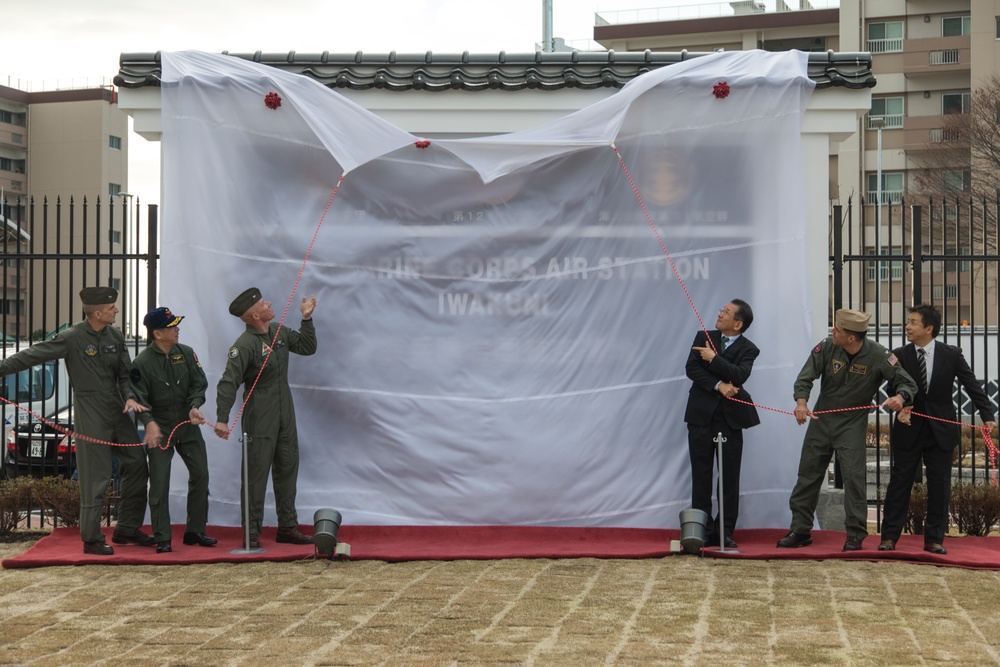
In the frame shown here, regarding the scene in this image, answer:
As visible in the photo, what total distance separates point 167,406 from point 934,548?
4.83 meters

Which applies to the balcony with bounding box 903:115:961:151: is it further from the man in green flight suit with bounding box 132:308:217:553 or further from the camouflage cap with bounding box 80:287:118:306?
the camouflage cap with bounding box 80:287:118:306

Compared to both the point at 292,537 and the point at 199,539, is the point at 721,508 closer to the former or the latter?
the point at 292,537

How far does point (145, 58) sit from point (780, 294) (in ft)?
14.9

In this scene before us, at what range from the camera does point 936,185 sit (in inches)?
1315

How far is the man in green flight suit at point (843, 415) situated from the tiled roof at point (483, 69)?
1.84 m

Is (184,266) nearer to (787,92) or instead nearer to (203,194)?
(203,194)

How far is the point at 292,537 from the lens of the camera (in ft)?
25.7

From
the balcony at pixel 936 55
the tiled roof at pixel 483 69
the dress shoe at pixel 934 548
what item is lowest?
the dress shoe at pixel 934 548

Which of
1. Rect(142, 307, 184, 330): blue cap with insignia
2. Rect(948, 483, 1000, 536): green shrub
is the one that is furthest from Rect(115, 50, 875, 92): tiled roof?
Rect(948, 483, 1000, 536): green shrub

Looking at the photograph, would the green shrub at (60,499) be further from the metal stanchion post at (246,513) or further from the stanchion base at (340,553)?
the stanchion base at (340,553)

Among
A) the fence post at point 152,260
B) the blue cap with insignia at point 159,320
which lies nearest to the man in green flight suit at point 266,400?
the blue cap with insignia at point 159,320

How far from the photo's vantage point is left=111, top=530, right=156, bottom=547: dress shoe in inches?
310

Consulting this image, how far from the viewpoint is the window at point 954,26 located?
135 feet

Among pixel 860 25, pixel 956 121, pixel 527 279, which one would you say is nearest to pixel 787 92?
pixel 527 279
